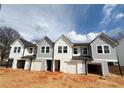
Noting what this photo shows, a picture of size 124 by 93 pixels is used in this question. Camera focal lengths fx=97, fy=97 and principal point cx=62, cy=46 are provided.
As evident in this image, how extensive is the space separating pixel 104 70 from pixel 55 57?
8.52m

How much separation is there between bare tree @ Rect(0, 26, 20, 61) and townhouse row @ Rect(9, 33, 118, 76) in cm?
1138

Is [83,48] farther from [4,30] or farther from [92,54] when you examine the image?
[4,30]

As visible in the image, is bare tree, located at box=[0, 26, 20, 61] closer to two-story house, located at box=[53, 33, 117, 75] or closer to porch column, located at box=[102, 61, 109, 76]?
two-story house, located at box=[53, 33, 117, 75]

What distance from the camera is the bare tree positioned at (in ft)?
100

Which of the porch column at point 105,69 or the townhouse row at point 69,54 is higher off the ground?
the townhouse row at point 69,54

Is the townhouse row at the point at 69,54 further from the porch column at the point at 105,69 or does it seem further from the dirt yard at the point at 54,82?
the dirt yard at the point at 54,82

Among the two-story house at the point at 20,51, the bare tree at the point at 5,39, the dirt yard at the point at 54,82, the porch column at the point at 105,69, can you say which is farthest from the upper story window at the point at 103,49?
the bare tree at the point at 5,39

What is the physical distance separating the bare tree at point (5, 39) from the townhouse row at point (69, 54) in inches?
448

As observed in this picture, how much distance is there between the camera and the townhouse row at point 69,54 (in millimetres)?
15922

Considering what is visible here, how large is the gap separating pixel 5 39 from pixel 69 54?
24.5 metres

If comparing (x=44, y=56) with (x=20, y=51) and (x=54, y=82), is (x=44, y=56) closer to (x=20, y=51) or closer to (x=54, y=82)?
(x=20, y=51)

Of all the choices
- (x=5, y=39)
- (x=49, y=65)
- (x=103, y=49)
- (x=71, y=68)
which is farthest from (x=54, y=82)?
(x=5, y=39)

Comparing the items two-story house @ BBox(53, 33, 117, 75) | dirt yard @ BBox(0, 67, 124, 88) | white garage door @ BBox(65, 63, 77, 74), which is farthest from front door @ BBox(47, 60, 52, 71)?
dirt yard @ BBox(0, 67, 124, 88)

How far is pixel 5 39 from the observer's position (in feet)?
104
